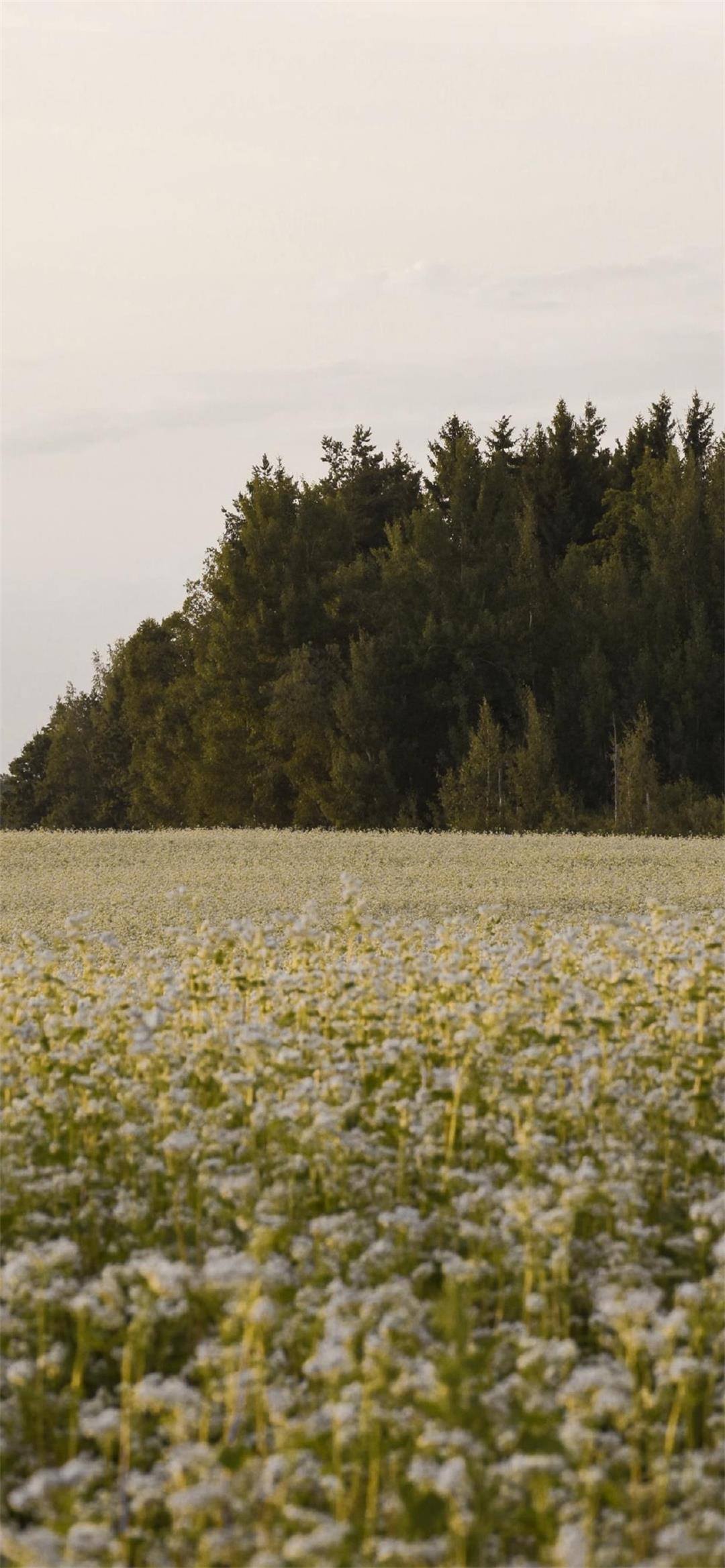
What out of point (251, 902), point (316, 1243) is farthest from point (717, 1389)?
point (251, 902)

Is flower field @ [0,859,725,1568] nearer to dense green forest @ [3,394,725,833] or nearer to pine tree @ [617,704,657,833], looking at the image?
pine tree @ [617,704,657,833]

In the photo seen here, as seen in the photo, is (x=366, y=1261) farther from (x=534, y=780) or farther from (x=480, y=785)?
(x=480, y=785)

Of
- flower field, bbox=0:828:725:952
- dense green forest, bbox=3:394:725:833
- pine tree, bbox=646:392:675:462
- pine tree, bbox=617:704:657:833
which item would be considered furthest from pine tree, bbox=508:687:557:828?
pine tree, bbox=646:392:675:462

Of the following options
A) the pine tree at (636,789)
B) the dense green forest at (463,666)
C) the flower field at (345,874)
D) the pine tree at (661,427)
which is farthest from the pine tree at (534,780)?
the pine tree at (661,427)

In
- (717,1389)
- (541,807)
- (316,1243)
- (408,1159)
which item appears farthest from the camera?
(541,807)

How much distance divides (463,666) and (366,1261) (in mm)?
40634

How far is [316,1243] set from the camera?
6008 mm

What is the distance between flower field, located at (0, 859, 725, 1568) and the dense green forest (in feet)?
93.2

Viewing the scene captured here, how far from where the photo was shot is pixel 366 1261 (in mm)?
5945

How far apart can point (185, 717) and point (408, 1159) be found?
4784 cm

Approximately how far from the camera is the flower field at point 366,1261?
4352mm

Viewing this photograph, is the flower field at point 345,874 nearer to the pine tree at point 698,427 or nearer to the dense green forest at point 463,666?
the dense green forest at point 463,666

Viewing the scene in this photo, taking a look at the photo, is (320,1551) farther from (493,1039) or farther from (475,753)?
(475,753)

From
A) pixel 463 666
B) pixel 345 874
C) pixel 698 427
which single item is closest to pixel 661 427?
pixel 698 427
